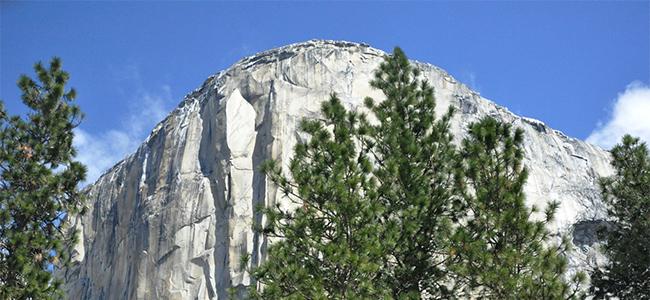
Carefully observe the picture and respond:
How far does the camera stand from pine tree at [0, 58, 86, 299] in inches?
624

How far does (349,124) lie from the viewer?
19.8 metres

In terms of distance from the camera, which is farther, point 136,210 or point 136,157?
point 136,157

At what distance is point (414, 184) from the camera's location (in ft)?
61.1

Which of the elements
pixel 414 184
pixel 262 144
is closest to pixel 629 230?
pixel 414 184

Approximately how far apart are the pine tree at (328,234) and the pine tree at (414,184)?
32.8 inches

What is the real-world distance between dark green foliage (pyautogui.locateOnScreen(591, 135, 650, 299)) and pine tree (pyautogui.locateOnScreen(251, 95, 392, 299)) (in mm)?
9278

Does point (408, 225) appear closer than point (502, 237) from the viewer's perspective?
No

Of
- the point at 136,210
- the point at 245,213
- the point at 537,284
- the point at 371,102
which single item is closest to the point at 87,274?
the point at 136,210

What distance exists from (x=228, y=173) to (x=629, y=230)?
108 ft

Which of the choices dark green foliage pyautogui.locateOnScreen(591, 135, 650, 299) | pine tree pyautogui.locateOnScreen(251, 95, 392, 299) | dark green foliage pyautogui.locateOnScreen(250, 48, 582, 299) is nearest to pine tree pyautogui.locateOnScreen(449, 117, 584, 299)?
dark green foliage pyautogui.locateOnScreen(250, 48, 582, 299)

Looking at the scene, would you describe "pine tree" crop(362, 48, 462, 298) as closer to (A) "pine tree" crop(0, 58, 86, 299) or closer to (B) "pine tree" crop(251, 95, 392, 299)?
(B) "pine tree" crop(251, 95, 392, 299)

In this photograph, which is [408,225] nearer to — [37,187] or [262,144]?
[37,187]

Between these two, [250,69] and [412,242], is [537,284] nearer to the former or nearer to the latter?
[412,242]

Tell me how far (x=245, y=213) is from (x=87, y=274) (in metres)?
18.0
